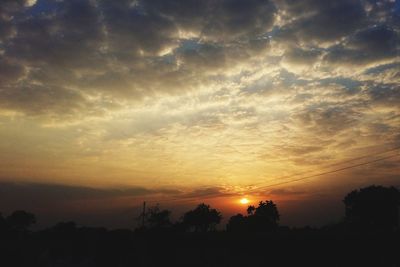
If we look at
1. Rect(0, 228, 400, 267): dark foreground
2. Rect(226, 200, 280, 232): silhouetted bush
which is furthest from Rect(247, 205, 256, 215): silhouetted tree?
Rect(0, 228, 400, 267): dark foreground

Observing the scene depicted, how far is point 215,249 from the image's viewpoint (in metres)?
30.8

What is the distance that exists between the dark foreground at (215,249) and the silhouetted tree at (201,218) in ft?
162

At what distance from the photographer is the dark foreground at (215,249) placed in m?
21.7

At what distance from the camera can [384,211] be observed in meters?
72.9

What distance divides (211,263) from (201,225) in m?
70.9

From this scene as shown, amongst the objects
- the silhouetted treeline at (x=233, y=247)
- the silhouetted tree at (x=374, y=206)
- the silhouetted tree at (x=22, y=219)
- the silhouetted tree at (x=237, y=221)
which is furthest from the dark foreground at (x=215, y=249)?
the silhouetted tree at (x=22, y=219)

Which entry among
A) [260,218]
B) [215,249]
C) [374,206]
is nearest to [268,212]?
[260,218]

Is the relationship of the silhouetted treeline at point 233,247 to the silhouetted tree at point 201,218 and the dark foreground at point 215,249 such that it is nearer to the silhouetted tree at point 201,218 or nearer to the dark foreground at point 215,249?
the dark foreground at point 215,249

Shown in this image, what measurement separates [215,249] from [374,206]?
57.5m

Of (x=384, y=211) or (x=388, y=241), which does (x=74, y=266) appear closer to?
(x=388, y=241)

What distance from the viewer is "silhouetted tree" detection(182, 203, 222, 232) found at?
99250 millimetres

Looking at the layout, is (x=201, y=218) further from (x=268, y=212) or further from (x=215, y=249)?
(x=215, y=249)

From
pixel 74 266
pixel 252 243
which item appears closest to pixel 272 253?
pixel 252 243

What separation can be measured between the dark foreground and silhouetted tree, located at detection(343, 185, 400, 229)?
48.9 metres
